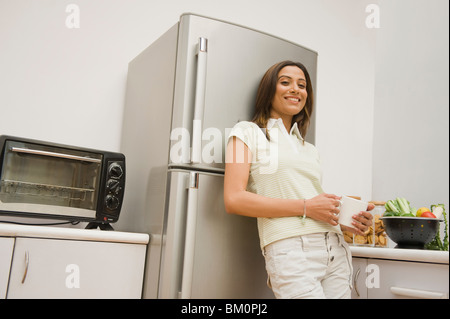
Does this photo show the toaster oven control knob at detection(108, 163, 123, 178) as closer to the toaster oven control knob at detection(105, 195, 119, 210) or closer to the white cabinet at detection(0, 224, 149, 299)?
the toaster oven control knob at detection(105, 195, 119, 210)

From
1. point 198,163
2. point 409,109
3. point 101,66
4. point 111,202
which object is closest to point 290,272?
point 198,163

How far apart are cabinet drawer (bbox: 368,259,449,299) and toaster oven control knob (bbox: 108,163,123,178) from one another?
97 cm

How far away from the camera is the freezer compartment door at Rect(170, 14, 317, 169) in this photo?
1530 millimetres

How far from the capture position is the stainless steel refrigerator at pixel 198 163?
147 centimetres

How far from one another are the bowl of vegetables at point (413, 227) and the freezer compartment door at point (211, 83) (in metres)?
0.64

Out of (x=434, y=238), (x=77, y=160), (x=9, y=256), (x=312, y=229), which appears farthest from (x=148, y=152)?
(x=434, y=238)

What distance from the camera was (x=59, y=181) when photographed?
1.64 metres

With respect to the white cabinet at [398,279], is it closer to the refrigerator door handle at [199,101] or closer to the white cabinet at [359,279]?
the white cabinet at [359,279]

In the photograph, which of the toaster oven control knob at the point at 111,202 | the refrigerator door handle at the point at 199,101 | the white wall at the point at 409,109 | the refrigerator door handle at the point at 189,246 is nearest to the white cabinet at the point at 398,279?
the white wall at the point at 409,109

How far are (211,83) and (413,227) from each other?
34.0 inches

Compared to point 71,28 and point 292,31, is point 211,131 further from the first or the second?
point 292,31

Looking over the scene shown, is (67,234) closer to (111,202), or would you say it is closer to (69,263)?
(69,263)

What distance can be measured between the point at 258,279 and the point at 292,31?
1.67m
